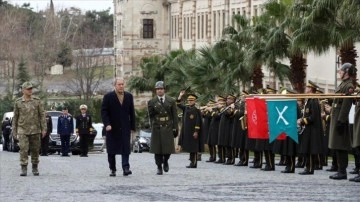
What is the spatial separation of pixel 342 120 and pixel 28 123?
21.9 feet

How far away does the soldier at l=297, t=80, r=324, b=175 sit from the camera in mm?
24344

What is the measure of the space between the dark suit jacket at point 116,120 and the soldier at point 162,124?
1.03m

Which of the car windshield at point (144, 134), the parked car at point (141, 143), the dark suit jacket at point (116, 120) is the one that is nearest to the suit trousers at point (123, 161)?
the dark suit jacket at point (116, 120)

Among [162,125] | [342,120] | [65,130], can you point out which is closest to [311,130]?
[162,125]

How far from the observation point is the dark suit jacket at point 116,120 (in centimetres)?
2395

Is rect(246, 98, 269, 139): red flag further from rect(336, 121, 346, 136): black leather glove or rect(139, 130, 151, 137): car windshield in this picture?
rect(139, 130, 151, 137): car windshield

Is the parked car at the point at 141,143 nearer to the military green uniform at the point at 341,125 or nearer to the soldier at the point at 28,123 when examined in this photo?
the soldier at the point at 28,123

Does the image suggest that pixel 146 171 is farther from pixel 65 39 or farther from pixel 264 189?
pixel 65 39

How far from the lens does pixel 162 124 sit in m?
25.2

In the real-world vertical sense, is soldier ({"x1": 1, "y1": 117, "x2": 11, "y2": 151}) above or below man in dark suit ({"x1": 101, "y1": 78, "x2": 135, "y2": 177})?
below

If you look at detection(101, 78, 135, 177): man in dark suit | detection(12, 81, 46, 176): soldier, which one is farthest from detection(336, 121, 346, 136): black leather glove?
detection(12, 81, 46, 176): soldier

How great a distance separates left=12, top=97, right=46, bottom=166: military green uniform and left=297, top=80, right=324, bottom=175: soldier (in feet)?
16.3

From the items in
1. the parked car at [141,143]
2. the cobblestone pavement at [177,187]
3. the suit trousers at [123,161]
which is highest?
the suit trousers at [123,161]

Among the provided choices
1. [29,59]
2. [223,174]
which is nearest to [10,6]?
[29,59]
